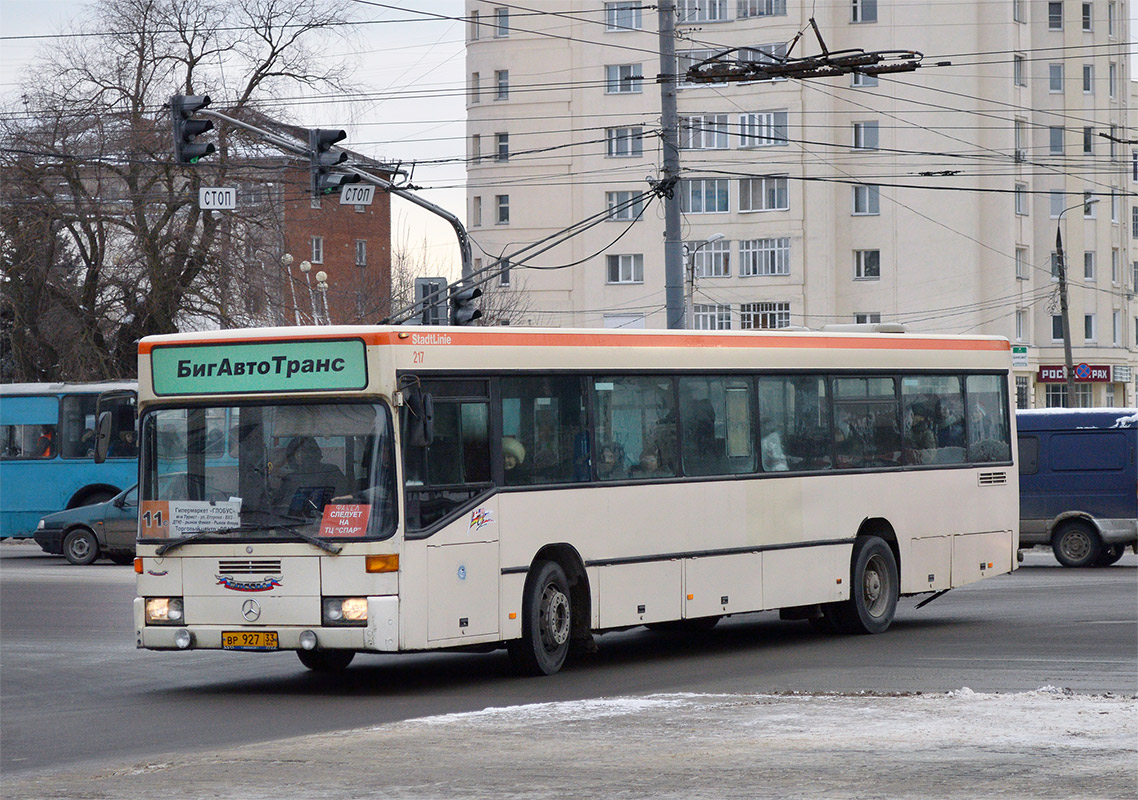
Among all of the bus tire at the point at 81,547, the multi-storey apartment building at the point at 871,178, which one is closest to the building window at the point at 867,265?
the multi-storey apartment building at the point at 871,178

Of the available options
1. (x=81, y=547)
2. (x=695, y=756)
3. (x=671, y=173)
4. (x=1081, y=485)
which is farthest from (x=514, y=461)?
(x=81, y=547)

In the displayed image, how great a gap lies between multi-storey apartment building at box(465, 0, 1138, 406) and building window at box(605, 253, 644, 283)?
8 centimetres

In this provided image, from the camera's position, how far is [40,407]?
34406mm

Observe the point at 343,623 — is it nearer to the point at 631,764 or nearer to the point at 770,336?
the point at 631,764

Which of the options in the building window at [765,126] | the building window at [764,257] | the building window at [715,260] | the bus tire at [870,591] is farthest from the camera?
the building window at [715,260]

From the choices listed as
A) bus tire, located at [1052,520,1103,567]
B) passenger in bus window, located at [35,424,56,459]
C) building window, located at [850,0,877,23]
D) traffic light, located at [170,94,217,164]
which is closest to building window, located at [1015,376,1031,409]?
building window, located at [850,0,877,23]

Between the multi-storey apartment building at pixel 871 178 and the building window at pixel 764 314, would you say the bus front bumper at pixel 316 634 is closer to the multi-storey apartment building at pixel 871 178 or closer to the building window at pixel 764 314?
the multi-storey apartment building at pixel 871 178

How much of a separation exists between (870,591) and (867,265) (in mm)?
55674

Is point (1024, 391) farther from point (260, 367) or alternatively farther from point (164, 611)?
point (164, 611)

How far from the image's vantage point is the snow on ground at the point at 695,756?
859cm

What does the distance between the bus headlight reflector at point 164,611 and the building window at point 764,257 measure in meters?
59.7

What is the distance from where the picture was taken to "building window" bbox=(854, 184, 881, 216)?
236ft

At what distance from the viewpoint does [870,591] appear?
17.8 metres

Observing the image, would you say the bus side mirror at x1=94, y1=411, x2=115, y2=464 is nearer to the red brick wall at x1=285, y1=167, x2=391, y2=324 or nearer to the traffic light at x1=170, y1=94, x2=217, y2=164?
the traffic light at x1=170, y1=94, x2=217, y2=164
